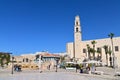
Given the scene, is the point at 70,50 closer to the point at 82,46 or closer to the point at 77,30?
the point at 82,46

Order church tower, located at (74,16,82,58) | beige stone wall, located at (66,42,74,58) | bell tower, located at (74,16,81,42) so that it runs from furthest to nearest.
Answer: beige stone wall, located at (66,42,74,58) → church tower, located at (74,16,82,58) → bell tower, located at (74,16,81,42)

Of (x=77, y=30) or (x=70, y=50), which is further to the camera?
(x=70, y=50)

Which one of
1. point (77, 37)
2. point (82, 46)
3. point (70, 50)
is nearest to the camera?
point (77, 37)

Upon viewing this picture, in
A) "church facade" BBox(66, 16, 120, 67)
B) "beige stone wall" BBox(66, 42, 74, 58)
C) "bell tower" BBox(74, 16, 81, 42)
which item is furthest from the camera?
"beige stone wall" BBox(66, 42, 74, 58)

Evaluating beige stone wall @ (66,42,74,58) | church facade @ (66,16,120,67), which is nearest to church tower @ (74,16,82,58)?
church facade @ (66,16,120,67)

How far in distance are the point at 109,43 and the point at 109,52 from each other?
152 inches

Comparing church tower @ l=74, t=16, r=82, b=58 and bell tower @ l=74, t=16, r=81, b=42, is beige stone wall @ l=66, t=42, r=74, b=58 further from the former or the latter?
bell tower @ l=74, t=16, r=81, b=42

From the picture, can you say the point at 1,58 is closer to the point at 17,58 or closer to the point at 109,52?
the point at 17,58

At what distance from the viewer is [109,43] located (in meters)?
81.6

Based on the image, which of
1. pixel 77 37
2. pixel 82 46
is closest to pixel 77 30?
pixel 77 37

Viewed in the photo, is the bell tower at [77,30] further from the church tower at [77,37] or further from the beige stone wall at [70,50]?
the beige stone wall at [70,50]

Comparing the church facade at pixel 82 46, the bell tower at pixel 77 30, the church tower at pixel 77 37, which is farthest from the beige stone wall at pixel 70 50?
the bell tower at pixel 77 30

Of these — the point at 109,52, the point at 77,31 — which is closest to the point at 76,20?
the point at 77,31

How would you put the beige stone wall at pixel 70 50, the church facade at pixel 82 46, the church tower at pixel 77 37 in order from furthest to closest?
the beige stone wall at pixel 70 50 < the church tower at pixel 77 37 < the church facade at pixel 82 46
